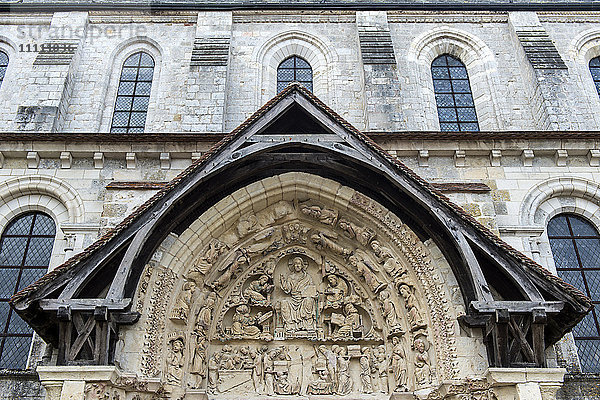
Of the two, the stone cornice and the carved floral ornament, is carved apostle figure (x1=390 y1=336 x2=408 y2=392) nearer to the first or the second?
the carved floral ornament

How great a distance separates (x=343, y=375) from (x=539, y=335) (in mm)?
2887

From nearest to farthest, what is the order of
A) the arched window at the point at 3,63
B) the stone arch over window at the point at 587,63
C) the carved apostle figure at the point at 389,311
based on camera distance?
the carved apostle figure at the point at 389,311 < the stone arch over window at the point at 587,63 < the arched window at the point at 3,63

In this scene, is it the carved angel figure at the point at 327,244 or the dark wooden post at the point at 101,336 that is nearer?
the dark wooden post at the point at 101,336

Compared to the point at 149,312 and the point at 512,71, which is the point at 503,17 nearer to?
the point at 512,71

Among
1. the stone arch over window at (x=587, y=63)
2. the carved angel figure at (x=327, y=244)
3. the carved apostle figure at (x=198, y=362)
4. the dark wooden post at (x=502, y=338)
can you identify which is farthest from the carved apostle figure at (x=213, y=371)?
the stone arch over window at (x=587, y=63)

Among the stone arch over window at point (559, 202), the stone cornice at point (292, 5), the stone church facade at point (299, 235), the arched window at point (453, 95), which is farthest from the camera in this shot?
the stone cornice at point (292, 5)

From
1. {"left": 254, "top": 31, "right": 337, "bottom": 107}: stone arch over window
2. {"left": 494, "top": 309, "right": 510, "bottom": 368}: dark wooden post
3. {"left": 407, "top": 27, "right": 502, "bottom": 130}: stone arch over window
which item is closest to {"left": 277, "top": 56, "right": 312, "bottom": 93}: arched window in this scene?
{"left": 254, "top": 31, "right": 337, "bottom": 107}: stone arch over window

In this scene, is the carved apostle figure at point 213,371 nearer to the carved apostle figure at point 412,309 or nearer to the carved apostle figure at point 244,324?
the carved apostle figure at point 244,324

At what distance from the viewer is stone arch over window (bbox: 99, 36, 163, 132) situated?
491 inches

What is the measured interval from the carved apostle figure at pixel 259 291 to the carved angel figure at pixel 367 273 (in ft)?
4.55

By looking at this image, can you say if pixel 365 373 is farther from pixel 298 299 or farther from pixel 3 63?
pixel 3 63

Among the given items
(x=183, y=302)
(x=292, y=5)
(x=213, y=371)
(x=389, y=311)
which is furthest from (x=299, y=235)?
(x=292, y=5)

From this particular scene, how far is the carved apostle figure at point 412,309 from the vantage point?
8.00 metres

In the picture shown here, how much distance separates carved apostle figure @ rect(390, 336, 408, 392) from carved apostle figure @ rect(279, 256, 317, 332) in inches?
51.4
